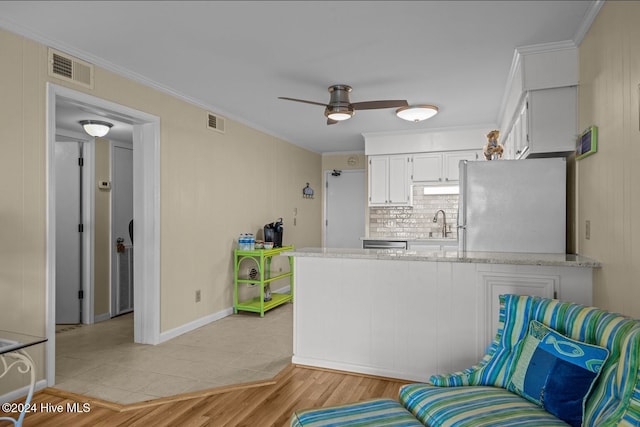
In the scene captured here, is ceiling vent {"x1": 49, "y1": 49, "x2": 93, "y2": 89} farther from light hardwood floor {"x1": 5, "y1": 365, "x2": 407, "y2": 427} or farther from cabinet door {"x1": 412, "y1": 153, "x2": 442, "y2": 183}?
cabinet door {"x1": 412, "y1": 153, "x2": 442, "y2": 183}

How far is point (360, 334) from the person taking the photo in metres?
3.04

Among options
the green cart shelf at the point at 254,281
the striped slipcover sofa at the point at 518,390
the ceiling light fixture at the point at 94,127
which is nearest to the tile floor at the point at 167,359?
the green cart shelf at the point at 254,281

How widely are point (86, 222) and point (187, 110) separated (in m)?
1.90

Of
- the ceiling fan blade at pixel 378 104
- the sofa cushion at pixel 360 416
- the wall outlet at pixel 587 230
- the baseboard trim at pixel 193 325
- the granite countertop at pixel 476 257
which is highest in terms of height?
the ceiling fan blade at pixel 378 104

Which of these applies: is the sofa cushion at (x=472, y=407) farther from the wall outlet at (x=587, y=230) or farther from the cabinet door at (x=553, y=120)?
the cabinet door at (x=553, y=120)

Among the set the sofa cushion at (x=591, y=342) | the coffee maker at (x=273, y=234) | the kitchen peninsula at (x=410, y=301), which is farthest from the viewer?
the coffee maker at (x=273, y=234)

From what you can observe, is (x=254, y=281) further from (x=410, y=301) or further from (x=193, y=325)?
(x=410, y=301)

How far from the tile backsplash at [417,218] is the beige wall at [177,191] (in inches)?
51.6

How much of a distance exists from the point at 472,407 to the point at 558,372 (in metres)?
0.38

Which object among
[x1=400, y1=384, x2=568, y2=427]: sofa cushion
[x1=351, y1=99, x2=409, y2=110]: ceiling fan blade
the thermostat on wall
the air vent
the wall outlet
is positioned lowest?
[x1=400, y1=384, x2=568, y2=427]: sofa cushion

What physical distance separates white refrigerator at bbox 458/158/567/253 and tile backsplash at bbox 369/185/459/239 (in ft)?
9.43

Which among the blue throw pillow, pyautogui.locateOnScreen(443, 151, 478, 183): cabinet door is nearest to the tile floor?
the blue throw pillow

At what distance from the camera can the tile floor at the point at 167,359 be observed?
2.88 metres

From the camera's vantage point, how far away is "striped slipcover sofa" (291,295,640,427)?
1437 millimetres
